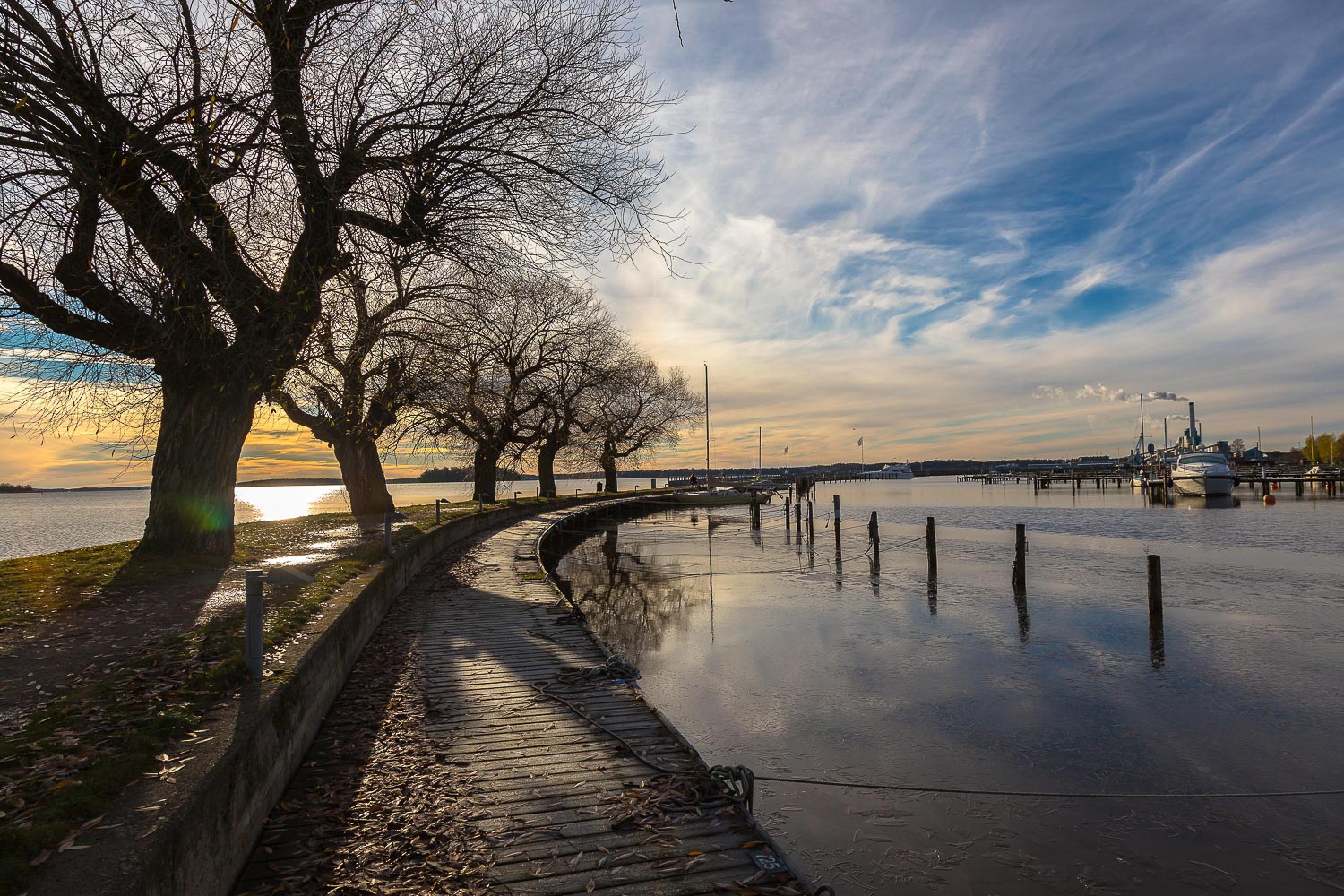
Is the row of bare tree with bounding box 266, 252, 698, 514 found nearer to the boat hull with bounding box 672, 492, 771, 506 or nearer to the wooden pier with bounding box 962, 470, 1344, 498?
the boat hull with bounding box 672, 492, 771, 506

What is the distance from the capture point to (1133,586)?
20.0 metres

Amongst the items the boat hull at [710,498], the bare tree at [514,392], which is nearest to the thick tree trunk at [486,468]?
the bare tree at [514,392]

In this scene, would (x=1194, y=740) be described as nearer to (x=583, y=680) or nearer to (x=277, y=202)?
(x=583, y=680)

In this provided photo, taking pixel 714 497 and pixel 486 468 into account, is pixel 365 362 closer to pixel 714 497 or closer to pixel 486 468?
pixel 486 468

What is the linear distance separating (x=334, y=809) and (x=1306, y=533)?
41.9 metres

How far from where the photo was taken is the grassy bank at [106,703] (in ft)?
12.2

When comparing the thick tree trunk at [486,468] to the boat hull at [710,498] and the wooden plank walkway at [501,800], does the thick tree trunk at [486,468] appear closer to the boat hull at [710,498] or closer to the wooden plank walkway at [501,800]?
the boat hull at [710,498]

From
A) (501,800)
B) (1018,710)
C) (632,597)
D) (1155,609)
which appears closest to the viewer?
(501,800)

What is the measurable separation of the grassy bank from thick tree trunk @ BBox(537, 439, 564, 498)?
117 ft

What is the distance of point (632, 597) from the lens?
1980 centimetres

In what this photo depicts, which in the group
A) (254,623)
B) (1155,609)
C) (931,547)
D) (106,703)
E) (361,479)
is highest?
(361,479)

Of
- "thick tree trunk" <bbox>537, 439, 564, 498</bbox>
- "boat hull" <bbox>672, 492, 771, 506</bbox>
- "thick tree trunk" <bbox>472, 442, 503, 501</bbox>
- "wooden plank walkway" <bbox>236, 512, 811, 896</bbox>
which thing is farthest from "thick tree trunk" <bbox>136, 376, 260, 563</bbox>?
"boat hull" <bbox>672, 492, 771, 506</bbox>

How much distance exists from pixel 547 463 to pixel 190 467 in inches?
1419

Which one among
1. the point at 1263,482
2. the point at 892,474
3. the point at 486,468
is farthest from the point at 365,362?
the point at 892,474
